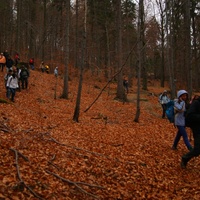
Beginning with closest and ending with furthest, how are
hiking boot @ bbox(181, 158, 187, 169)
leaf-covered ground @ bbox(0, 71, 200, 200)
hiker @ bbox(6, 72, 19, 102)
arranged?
leaf-covered ground @ bbox(0, 71, 200, 200)
hiking boot @ bbox(181, 158, 187, 169)
hiker @ bbox(6, 72, 19, 102)

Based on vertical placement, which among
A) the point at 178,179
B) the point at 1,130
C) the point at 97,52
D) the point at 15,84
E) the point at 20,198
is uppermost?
the point at 97,52

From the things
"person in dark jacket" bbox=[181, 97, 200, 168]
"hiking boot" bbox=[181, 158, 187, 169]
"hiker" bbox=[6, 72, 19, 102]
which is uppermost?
"hiker" bbox=[6, 72, 19, 102]

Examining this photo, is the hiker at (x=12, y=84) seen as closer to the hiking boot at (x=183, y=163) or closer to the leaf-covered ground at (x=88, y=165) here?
the leaf-covered ground at (x=88, y=165)

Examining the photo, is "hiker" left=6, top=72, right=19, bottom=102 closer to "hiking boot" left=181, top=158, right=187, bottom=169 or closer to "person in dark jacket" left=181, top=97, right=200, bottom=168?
"hiking boot" left=181, top=158, right=187, bottom=169

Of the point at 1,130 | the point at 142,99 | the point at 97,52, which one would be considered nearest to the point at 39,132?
the point at 1,130

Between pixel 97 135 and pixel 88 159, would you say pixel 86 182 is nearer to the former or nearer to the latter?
pixel 88 159

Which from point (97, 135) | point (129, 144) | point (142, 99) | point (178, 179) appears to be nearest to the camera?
point (178, 179)

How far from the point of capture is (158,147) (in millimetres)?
8242

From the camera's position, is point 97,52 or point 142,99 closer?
point 142,99

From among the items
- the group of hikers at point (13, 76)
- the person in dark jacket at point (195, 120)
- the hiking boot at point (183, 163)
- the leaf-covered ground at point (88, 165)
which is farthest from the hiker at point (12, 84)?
the person in dark jacket at point (195, 120)

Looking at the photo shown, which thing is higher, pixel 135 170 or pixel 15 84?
pixel 15 84

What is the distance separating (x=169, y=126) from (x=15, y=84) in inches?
359

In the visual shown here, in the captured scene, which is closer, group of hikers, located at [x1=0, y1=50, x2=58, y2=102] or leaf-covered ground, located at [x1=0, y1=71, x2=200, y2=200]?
leaf-covered ground, located at [x1=0, y1=71, x2=200, y2=200]

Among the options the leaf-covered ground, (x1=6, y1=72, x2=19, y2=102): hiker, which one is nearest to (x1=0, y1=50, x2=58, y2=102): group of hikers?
(x1=6, y1=72, x2=19, y2=102): hiker
